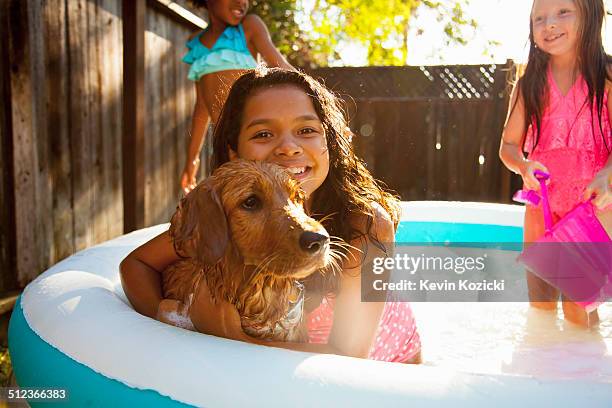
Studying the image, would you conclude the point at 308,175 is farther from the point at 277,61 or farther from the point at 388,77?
the point at 388,77

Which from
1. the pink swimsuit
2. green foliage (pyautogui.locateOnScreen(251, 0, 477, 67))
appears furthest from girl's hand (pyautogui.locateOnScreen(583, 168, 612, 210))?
green foliage (pyautogui.locateOnScreen(251, 0, 477, 67))

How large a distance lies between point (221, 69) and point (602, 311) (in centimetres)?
310

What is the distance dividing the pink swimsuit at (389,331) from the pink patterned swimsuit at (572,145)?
1431 mm

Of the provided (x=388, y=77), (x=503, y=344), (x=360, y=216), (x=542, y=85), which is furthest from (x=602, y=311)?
(x=388, y=77)

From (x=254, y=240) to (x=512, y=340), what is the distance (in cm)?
224

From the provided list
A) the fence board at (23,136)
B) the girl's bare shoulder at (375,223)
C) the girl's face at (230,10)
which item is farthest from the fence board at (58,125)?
the girl's bare shoulder at (375,223)

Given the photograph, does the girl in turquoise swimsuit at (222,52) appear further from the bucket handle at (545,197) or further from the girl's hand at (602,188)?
the girl's hand at (602,188)

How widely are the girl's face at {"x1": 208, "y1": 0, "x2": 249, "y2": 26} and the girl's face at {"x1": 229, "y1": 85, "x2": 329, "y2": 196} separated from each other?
2.29 meters

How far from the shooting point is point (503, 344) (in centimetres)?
356

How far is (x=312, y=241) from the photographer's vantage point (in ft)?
5.85

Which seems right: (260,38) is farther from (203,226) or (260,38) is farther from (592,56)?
(203,226)

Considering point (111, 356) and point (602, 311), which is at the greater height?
point (111, 356)

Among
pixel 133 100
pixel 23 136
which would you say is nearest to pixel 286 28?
pixel 133 100

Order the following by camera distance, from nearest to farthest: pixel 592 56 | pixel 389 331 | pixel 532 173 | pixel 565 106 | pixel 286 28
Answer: pixel 389 331 < pixel 532 173 < pixel 592 56 < pixel 565 106 < pixel 286 28
